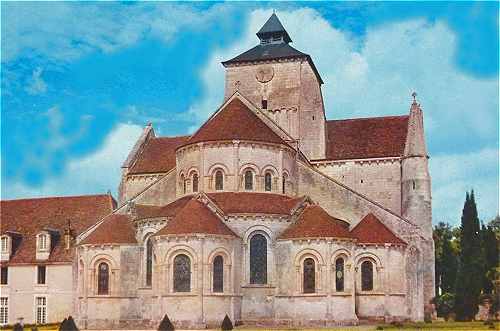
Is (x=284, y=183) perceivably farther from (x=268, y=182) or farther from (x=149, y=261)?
(x=149, y=261)

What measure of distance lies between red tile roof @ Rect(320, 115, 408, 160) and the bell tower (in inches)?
52.4

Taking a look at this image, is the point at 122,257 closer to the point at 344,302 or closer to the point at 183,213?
the point at 183,213

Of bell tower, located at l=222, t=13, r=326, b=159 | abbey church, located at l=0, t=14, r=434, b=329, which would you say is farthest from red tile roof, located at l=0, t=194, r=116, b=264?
bell tower, located at l=222, t=13, r=326, b=159

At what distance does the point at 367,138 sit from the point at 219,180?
47.0 ft

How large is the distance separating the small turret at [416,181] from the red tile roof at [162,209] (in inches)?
633

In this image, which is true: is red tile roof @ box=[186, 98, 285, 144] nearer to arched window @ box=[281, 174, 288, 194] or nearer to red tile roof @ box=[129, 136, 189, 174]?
arched window @ box=[281, 174, 288, 194]

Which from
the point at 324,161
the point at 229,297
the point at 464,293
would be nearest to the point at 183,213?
the point at 229,297

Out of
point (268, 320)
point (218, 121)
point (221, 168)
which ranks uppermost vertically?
point (218, 121)

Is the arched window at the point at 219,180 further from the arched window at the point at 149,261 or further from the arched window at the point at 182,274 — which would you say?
the arched window at the point at 182,274

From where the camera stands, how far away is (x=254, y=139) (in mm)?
52969

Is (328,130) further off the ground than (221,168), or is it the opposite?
(328,130)

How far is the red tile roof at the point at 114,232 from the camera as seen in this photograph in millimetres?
50719

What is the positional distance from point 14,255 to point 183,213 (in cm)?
2007

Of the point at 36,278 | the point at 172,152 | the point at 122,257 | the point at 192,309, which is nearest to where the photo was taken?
the point at 192,309
